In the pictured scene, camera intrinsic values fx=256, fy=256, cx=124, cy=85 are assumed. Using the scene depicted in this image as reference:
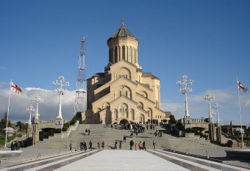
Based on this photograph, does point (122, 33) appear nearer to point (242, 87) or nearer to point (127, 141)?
point (127, 141)

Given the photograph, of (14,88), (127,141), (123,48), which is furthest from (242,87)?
(123,48)

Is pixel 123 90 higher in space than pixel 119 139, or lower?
higher

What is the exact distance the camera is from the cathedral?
4566 centimetres

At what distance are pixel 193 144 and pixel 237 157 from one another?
15.1 meters

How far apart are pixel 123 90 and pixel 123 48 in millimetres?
11546

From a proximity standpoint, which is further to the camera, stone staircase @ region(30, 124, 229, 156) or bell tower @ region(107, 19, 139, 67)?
bell tower @ region(107, 19, 139, 67)

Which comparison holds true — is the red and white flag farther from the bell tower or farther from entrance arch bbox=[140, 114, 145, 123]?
the bell tower

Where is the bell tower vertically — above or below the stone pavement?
above

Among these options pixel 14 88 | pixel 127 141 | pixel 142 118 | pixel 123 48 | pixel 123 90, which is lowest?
pixel 127 141

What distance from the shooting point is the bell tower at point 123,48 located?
56566mm

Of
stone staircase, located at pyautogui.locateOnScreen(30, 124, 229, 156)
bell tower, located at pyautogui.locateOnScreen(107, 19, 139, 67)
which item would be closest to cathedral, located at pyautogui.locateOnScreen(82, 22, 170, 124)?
bell tower, located at pyautogui.locateOnScreen(107, 19, 139, 67)

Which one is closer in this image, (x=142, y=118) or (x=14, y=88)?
(x=14, y=88)

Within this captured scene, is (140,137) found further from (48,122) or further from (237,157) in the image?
(237,157)

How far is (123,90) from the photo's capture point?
5006 centimetres
